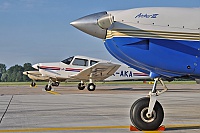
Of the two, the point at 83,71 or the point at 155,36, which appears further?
the point at 83,71

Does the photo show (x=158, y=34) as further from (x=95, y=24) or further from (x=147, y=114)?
(x=147, y=114)

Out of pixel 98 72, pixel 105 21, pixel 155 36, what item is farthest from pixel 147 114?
pixel 98 72

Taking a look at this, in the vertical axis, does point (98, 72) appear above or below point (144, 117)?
above

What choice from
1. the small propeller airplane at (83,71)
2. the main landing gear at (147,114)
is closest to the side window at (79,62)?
the small propeller airplane at (83,71)

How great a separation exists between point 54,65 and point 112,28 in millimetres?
18315

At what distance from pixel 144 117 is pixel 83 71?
16.1 meters

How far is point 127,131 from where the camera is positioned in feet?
18.3

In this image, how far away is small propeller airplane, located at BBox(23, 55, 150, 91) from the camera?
2183cm

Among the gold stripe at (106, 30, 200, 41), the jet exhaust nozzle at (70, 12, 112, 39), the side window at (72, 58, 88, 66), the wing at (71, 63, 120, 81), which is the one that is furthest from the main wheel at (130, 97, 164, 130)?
the side window at (72, 58, 88, 66)

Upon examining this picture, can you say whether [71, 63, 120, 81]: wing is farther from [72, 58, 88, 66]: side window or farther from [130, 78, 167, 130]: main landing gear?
[130, 78, 167, 130]: main landing gear

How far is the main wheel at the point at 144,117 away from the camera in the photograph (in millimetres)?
5504

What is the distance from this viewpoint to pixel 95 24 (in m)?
5.13

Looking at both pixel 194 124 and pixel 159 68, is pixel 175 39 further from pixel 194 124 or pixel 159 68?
pixel 194 124

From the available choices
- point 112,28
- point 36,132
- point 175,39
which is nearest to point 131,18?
point 112,28
